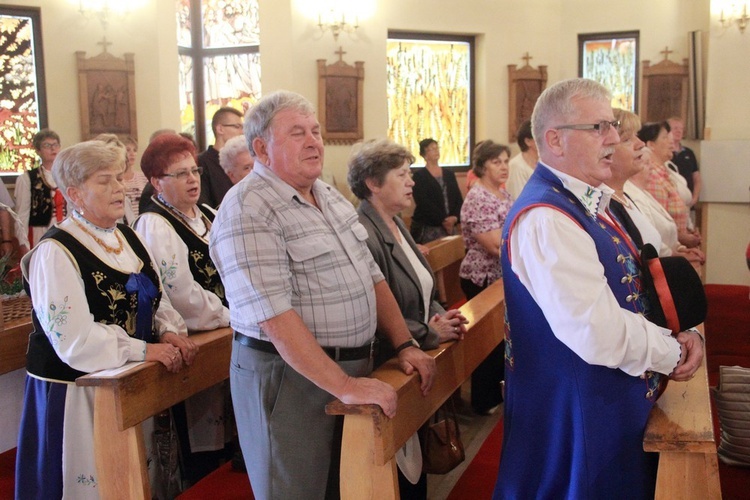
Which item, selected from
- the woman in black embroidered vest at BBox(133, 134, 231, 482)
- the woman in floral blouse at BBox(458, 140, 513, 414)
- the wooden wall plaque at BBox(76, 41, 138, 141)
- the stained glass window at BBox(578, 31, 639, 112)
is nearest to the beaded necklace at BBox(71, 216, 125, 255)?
the woman in black embroidered vest at BBox(133, 134, 231, 482)

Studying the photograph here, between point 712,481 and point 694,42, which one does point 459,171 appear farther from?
point 712,481

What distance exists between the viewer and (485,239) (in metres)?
4.27

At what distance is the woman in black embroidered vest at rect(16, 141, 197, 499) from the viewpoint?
97.4 inches

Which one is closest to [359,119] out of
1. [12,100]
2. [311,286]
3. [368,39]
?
[368,39]

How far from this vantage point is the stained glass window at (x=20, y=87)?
7137mm

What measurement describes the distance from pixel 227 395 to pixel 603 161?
198 cm

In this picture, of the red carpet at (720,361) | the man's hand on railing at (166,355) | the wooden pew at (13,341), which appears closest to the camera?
the man's hand on railing at (166,355)

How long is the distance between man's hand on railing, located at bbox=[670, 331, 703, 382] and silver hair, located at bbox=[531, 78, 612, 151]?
62cm

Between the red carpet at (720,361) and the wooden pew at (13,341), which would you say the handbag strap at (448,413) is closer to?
the red carpet at (720,361)

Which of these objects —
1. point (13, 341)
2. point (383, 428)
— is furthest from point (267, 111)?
point (13, 341)

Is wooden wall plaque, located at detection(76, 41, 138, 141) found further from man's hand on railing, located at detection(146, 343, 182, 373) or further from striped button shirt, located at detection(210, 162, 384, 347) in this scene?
striped button shirt, located at detection(210, 162, 384, 347)

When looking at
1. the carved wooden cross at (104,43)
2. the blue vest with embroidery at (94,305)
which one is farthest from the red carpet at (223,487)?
the carved wooden cross at (104,43)

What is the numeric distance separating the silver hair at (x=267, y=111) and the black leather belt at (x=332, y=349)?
54cm

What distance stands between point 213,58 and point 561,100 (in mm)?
7882
